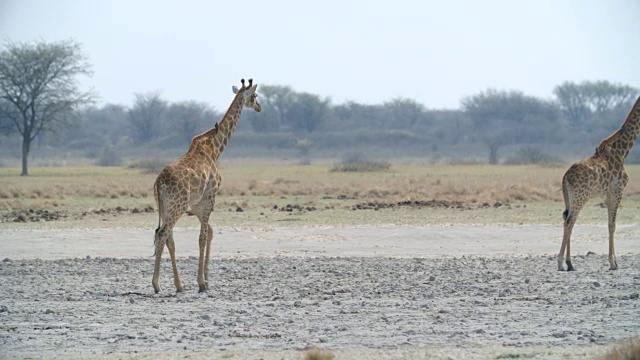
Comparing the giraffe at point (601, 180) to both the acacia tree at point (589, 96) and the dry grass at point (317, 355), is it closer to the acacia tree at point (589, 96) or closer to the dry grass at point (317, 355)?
the dry grass at point (317, 355)

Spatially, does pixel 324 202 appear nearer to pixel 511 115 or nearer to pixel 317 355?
pixel 317 355

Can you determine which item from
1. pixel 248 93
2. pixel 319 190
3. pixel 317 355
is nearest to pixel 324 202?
pixel 319 190

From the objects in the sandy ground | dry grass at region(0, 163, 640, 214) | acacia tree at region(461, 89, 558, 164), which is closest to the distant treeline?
acacia tree at region(461, 89, 558, 164)

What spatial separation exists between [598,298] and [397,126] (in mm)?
98355

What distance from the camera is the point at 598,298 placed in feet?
47.6

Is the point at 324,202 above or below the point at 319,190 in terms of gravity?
below

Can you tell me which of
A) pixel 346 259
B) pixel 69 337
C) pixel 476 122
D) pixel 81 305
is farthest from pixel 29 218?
pixel 476 122

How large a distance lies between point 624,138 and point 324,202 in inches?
577

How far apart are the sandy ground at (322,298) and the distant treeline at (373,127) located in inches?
1947

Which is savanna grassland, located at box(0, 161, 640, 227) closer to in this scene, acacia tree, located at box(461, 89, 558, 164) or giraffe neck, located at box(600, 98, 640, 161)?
giraffe neck, located at box(600, 98, 640, 161)

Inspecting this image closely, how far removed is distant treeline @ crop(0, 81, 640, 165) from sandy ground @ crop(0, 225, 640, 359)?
49.4 m

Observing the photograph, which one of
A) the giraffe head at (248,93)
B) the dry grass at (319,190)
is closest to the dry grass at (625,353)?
the giraffe head at (248,93)

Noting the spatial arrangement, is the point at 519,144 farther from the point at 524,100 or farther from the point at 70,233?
the point at 70,233

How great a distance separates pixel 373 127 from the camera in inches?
4341
